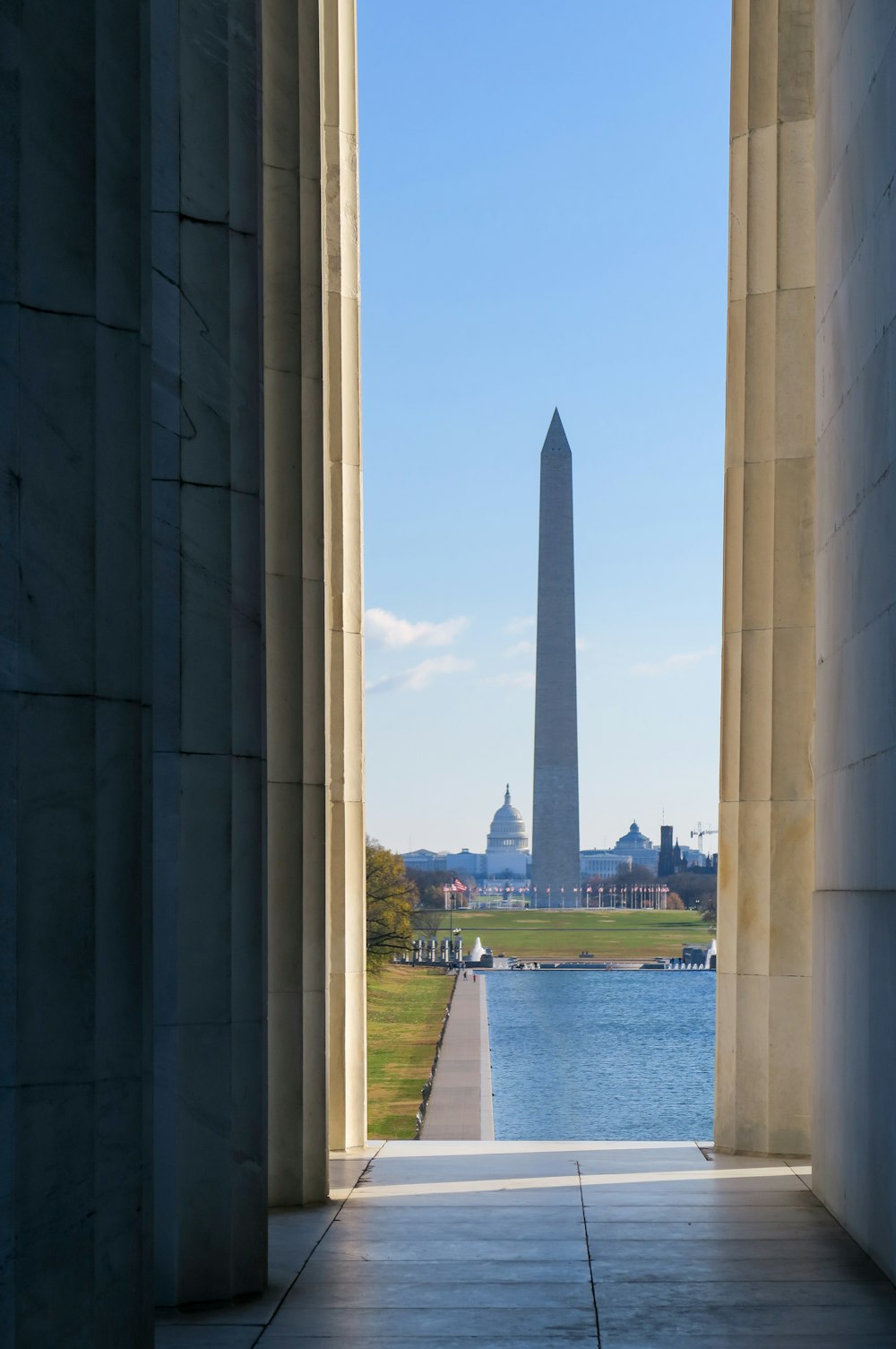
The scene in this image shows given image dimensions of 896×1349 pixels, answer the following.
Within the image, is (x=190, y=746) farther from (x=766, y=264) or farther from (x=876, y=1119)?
(x=766, y=264)

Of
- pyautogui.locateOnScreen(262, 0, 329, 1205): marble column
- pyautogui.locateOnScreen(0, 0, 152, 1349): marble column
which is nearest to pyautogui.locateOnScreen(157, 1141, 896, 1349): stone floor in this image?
pyautogui.locateOnScreen(262, 0, 329, 1205): marble column

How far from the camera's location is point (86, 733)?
9000mm

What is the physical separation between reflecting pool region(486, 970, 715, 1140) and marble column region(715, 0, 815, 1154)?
21.7 meters

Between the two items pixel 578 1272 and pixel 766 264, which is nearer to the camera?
pixel 578 1272

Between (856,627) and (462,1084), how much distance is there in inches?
1579

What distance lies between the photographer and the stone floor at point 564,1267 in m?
Result: 13.6

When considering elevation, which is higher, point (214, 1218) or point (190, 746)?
point (190, 746)

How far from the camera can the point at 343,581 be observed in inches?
969

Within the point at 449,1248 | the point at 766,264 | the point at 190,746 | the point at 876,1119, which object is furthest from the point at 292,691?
the point at 766,264

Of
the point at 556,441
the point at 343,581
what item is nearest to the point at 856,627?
the point at 343,581

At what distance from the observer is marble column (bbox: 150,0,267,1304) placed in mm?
14617

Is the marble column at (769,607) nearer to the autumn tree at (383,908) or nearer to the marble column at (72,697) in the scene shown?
the marble column at (72,697)

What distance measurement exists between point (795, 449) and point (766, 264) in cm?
282

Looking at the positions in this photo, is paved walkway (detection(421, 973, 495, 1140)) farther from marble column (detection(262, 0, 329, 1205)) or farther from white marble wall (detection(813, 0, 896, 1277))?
white marble wall (detection(813, 0, 896, 1277))
